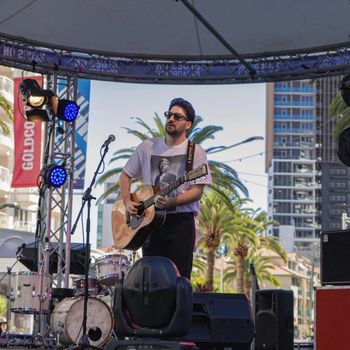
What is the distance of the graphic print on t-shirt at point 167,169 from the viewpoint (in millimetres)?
6398

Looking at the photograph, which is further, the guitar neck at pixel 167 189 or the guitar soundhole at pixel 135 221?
the guitar soundhole at pixel 135 221

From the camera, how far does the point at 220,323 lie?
5637 mm

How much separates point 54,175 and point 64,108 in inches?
41.0

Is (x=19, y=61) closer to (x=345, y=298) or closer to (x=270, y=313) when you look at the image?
(x=270, y=313)

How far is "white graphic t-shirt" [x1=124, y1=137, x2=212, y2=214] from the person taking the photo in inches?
251

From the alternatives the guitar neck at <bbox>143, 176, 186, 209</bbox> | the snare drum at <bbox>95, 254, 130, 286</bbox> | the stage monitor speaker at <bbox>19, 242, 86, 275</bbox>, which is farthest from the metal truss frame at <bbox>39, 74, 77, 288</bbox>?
the guitar neck at <bbox>143, 176, 186, 209</bbox>

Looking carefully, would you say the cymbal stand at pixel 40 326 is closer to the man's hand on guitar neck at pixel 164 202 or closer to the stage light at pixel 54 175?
the stage light at pixel 54 175

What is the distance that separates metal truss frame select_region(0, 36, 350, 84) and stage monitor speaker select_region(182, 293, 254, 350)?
7082 millimetres

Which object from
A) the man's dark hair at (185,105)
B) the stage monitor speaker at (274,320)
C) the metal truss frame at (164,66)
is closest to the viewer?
the man's dark hair at (185,105)

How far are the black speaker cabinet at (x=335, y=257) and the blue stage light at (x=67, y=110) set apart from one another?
6.84 meters

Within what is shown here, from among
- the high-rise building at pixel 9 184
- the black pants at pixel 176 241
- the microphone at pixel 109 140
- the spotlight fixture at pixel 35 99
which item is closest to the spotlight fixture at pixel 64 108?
the spotlight fixture at pixel 35 99

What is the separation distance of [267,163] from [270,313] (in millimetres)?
176160

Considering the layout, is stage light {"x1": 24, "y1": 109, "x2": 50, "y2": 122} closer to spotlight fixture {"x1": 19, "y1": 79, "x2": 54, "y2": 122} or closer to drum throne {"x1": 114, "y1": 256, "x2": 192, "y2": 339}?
spotlight fixture {"x1": 19, "y1": 79, "x2": 54, "y2": 122}

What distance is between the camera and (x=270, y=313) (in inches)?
275
